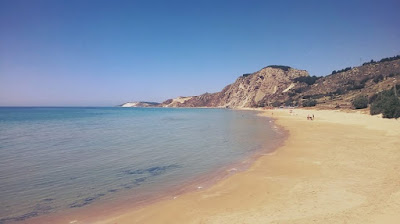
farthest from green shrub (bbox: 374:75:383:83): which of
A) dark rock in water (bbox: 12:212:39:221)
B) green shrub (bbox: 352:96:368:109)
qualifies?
dark rock in water (bbox: 12:212:39:221)

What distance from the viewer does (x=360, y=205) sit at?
26.0ft

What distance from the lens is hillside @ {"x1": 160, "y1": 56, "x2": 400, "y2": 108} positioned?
86.6 metres

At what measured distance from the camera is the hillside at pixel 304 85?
284 ft

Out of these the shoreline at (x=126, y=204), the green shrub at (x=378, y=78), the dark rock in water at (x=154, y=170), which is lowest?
the shoreline at (x=126, y=204)

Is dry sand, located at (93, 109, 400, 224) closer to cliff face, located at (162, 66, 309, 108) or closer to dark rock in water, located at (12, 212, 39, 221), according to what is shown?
dark rock in water, located at (12, 212, 39, 221)

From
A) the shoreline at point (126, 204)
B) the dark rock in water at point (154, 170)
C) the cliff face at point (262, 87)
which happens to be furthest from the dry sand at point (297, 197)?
the cliff face at point (262, 87)

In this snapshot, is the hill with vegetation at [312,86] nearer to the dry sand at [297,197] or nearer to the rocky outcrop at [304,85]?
the rocky outcrop at [304,85]

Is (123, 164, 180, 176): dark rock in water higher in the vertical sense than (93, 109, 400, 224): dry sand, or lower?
lower

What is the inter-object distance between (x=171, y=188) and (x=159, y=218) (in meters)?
3.04

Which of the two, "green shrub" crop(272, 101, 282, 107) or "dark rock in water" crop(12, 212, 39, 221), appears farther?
"green shrub" crop(272, 101, 282, 107)

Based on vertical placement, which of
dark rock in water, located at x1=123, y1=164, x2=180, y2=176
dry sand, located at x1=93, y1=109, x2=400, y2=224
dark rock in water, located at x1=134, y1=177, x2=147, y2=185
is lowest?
dark rock in water, located at x1=134, y1=177, x2=147, y2=185

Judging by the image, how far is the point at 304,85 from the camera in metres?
138

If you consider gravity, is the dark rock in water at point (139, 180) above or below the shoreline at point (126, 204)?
above

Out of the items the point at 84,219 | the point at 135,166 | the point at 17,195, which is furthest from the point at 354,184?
the point at 17,195
